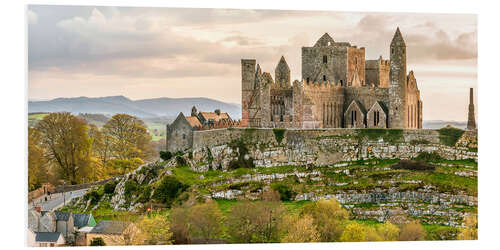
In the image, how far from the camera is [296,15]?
47.9 metres

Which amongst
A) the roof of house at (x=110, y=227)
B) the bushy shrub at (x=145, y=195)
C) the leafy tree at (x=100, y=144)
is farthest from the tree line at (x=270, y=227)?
the leafy tree at (x=100, y=144)

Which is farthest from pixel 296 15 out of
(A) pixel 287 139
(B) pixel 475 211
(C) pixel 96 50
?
(B) pixel 475 211

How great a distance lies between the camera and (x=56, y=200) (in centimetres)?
4984

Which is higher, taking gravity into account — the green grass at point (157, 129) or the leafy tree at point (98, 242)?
the green grass at point (157, 129)

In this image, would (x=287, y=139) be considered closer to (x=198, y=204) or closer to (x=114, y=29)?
(x=198, y=204)

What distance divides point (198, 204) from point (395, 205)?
31.8ft

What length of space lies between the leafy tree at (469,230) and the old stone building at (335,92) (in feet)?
27.4

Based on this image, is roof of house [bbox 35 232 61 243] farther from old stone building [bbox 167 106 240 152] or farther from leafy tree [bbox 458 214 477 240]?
leafy tree [bbox 458 214 477 240]

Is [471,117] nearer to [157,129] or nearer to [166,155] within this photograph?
[166,155]

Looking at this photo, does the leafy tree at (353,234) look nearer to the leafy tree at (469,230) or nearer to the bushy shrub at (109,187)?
the leafy tree at (469,230)

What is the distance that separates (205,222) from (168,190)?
5.80 m

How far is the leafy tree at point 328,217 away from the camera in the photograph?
43.2 meters

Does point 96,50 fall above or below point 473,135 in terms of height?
above

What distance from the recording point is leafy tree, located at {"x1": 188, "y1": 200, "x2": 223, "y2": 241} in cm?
4306
